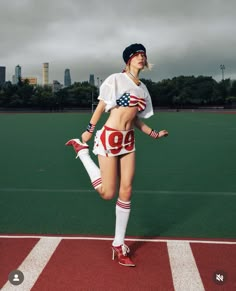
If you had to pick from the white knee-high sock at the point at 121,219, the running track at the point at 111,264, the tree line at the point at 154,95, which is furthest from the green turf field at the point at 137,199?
the tree line at the point at 154,95

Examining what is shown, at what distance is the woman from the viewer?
4223 mm

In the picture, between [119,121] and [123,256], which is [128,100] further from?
[123,256]

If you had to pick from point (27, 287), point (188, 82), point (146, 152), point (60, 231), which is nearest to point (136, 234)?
point (60, 231)

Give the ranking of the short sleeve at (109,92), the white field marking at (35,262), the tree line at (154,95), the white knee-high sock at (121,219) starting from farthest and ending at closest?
the tree line at (154,95), the white knee-high sock at (121,219), the short sleeve at (109,92), the white field marking at (35,262)

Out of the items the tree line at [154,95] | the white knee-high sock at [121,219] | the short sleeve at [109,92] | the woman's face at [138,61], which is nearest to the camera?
the short sleeve at [109,92]

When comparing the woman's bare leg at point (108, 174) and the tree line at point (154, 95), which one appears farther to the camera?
the tree line at point (154, 95)

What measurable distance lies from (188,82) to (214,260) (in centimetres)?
12138

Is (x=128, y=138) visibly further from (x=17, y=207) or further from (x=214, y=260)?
(x=17, y=207)

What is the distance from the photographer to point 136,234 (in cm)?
542

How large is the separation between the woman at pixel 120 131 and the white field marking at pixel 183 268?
47 centimetres

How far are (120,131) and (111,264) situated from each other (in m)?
1.39

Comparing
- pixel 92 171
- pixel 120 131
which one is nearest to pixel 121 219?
pixel 92 171

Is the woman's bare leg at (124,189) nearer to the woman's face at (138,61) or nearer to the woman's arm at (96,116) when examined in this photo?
the woman's arm at (96,116)

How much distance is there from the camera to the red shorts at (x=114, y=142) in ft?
13.9
